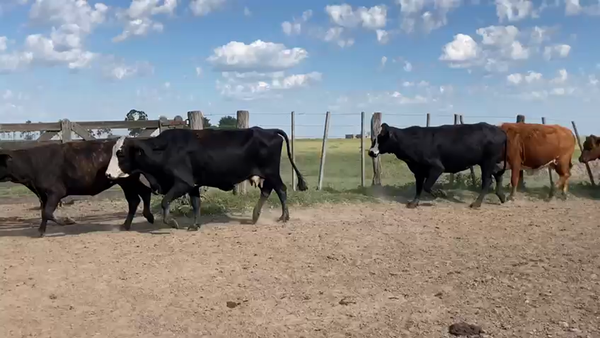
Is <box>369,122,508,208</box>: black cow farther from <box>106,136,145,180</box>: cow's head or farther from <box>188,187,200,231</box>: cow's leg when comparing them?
<box>106,136,145,180</box>: cow's head

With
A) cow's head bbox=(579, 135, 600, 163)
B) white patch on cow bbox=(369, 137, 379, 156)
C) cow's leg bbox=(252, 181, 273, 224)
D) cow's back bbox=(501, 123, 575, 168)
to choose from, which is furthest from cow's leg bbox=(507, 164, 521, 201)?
cow's leg bbox=(252, 181, 273, 224)

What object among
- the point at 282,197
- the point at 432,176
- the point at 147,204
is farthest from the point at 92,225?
the point at 432,176

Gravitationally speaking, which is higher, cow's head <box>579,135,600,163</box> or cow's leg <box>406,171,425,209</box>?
cow's head <box>579,135,600,163</box>

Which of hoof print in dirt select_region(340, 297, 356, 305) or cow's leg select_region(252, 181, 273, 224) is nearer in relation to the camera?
hoof print in dirt select_region(340, 297, 356, 305)

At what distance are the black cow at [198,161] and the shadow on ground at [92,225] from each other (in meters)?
0.50

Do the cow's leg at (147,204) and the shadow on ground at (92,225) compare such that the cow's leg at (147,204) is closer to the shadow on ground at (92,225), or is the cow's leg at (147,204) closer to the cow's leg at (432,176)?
the shadow on ground at (92,225)

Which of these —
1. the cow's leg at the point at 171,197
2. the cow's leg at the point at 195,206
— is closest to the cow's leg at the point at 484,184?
the cow's leg at the point at 195,206

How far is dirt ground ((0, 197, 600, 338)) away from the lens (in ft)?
17.4

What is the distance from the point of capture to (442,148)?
40.4 feet

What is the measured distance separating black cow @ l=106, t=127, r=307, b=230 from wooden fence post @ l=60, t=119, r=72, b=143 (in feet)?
8.64

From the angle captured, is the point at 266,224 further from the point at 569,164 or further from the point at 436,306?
the point at 569,164

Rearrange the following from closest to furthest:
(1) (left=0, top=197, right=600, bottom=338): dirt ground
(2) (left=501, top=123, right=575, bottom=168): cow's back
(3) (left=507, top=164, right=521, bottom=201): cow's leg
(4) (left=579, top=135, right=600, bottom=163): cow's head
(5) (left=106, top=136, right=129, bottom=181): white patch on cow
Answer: (1) (left=0, top=197, right=600, bottom=338): dirt ground
(5) (left=106, top=136, right=129, bottom=181): white patch on cow
(3) (left=507, top=164, right=521, bottom=201): cow's leg
(2) (left=501, top=123, right=575, bottom=168): cow's back
(4) (left=579, top=135, right=600, bottom=163): cow's head

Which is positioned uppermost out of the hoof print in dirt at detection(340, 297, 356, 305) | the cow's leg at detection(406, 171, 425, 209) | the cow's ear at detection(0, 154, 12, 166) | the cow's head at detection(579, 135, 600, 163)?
the cow's ear at detection(0, 154, 12, 166)

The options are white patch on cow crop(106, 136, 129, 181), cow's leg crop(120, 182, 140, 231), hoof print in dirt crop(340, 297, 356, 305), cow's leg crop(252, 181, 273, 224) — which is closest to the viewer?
hoof print in dirt crop(340, 297, 356, 305)
